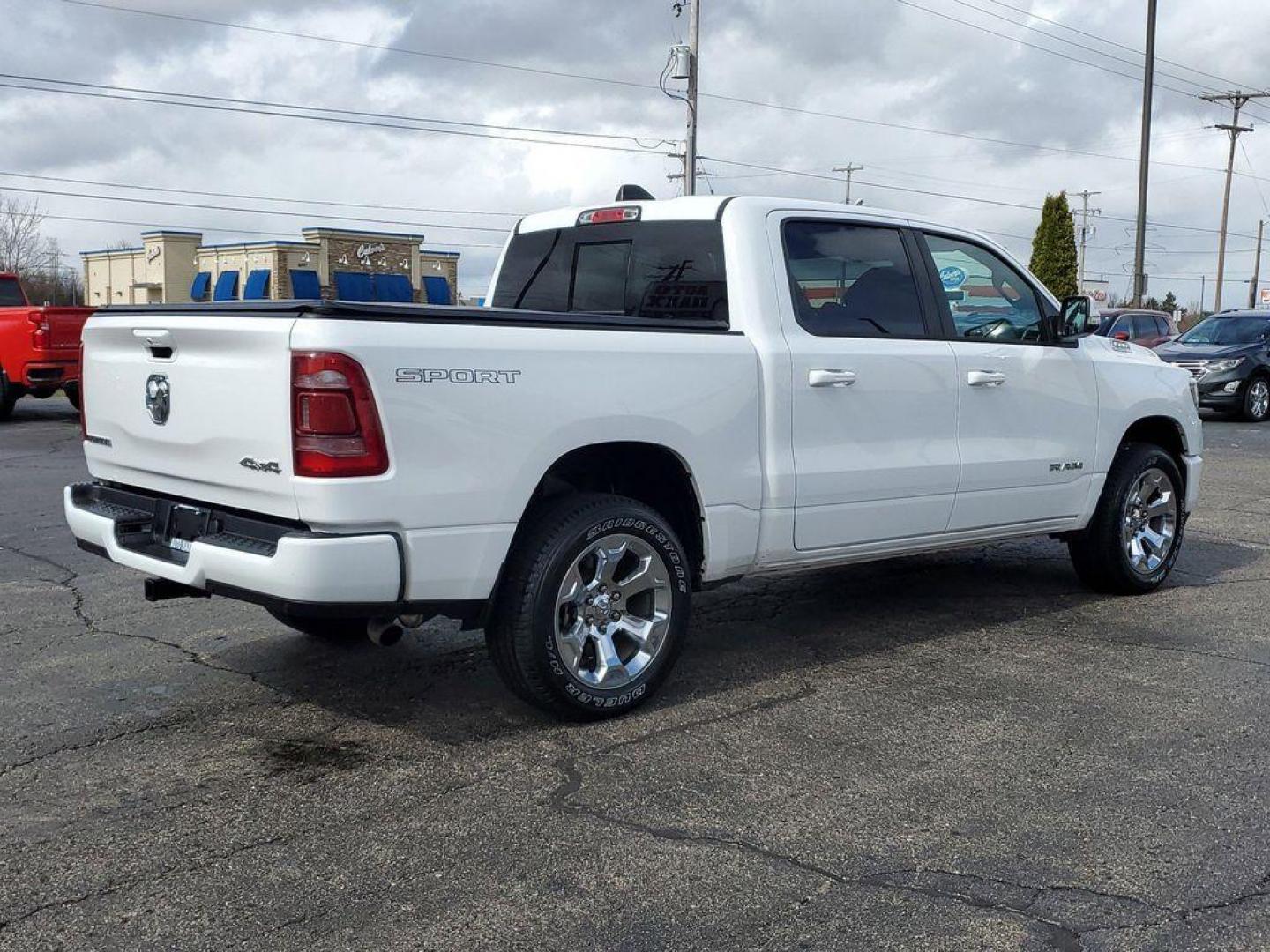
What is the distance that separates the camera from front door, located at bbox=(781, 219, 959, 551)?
539 centimetres

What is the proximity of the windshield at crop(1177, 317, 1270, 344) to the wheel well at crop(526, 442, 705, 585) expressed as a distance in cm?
1842

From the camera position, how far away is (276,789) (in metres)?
4.17

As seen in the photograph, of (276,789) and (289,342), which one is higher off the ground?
(289,342)

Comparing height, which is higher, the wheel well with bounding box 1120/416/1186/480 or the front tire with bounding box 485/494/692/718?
the wheel well with bounding box 1120/416/1186/480

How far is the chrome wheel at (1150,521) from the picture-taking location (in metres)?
7.07

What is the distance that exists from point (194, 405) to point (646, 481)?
170cm

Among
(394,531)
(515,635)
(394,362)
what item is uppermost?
(394,362)

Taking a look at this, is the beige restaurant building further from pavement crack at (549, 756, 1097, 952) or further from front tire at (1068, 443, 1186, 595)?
pavement crack at (549, 756, 1097, 952)

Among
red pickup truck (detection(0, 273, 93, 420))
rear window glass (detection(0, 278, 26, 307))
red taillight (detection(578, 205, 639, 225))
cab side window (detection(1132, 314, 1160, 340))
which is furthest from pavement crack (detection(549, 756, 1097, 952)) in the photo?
cab side window (detection(1132, 314, 1160, 340))

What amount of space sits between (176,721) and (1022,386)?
4014 millimetres

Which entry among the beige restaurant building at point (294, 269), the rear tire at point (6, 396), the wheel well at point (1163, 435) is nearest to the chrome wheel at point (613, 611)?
the wheel well at point (1163, 435)

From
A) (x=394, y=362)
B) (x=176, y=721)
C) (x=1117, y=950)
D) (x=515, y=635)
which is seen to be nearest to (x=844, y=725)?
(x=515, y=635)

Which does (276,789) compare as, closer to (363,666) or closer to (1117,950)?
(363,666)

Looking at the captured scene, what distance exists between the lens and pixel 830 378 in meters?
5.39
